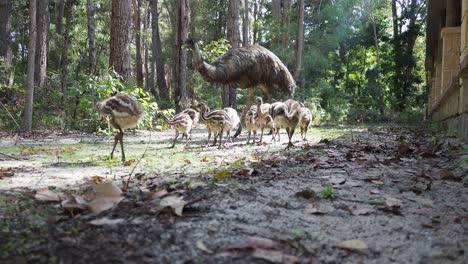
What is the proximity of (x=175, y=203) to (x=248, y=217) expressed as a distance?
0.54 metres

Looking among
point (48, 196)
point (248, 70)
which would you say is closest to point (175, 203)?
point (48, 196)

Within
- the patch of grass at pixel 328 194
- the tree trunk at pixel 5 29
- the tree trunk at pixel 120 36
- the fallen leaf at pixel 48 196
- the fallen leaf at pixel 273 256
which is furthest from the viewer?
the tree trunk at pixel 5 29

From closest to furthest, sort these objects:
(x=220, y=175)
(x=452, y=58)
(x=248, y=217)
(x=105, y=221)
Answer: (x=105, y=221), (x=248, y=217), (x=220, y=175), (x=452, y=58)

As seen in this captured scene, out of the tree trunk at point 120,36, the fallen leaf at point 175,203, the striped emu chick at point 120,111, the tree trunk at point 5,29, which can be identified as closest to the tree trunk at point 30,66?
the tree trunk at point 120,36

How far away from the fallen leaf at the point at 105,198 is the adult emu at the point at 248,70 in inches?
327

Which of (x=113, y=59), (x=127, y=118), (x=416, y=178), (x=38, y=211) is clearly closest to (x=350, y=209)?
(x=416, y=178)

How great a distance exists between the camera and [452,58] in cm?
1341

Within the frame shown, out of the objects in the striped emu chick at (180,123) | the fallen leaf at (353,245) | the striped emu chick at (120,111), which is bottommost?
the fallen leaf at (353,245)

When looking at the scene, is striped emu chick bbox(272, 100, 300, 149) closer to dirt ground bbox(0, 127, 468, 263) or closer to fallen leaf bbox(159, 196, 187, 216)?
dirt ground bbox(0, 127, 468, 263)

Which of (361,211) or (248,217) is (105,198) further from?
(361,211)

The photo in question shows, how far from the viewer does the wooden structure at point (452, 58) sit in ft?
27.7

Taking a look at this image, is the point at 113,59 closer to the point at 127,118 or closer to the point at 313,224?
the point at 127,118

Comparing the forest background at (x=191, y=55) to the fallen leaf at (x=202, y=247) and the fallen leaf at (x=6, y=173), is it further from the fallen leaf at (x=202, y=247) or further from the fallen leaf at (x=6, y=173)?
the fallen leaf at (x=202, y=247)

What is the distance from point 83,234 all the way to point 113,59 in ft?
38.7
